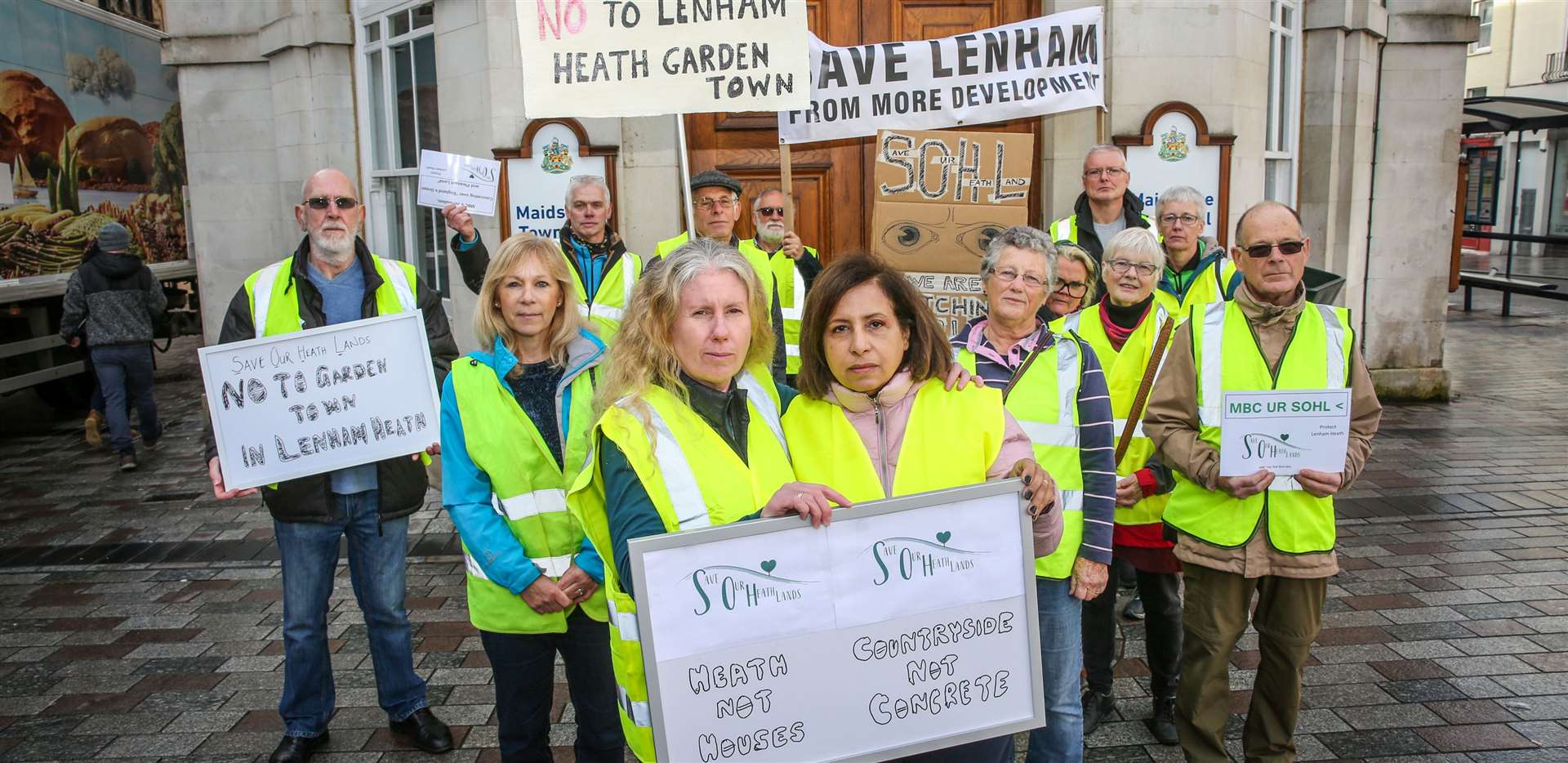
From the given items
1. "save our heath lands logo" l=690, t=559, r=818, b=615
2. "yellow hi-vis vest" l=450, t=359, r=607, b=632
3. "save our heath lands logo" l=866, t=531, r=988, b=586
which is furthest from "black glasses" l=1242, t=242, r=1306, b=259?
"yellow hi-vis vest" l=450, t=359, r=607, b=632

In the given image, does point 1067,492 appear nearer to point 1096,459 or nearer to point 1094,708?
point 1096,459

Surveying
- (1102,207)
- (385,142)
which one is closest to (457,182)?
(385,142)

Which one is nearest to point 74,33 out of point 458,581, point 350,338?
point 458,581

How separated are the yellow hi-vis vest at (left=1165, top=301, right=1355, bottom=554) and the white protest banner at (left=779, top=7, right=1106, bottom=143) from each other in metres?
3.51

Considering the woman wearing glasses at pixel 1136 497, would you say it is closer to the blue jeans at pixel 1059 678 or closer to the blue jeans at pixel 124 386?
the blue jeans at pixel 1059 678

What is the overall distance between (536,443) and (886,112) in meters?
4.14

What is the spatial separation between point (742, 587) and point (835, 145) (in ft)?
19.2

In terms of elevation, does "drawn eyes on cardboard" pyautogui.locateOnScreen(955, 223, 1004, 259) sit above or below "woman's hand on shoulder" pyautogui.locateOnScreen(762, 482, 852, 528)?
above

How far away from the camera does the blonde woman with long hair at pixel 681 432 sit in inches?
94.4

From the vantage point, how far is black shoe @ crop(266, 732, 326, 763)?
13.0ft

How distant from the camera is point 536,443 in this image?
3260mm

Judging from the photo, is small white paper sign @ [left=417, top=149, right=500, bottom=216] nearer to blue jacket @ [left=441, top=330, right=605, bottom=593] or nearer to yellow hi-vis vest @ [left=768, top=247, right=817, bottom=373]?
yellow hi-vis vest @ [left=768, top=247, right=817, bottom=373]

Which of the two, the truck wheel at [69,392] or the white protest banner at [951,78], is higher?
the white protest banner at [951,78]

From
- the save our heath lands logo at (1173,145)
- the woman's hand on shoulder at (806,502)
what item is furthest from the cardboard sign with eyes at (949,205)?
the woman's hand on shoulder at (806,502)
